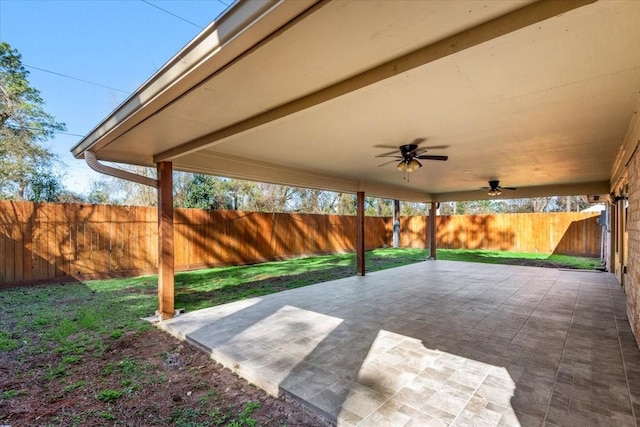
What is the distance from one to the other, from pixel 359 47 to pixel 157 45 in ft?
26.9

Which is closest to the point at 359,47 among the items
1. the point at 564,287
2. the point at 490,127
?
the point at 490,127

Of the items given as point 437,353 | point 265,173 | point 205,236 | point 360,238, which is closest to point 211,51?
Answer: point 437,353

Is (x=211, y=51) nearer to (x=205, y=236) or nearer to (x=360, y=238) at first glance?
(x=360, y=238)

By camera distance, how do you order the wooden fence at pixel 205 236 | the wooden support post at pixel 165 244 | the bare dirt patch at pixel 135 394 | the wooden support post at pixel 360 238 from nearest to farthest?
the bare dirt patch at pixel 135 394 < the wooden support post at pixel 165 244 < the wooden fence at pixel 205 236 < the wooden support post at pixel 360 238

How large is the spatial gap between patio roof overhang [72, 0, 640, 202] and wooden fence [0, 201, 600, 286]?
368 centimetres

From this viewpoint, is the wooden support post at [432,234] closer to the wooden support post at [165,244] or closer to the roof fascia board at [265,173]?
the roof fascia board at [265,173]

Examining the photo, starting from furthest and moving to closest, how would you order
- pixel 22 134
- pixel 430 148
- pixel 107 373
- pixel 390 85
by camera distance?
1. pixel 22 134
2. pixel 430 148
3. pixel 107 373
4. pixel 390 85

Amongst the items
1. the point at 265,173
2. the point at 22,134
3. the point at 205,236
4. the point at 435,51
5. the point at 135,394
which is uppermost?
the point at 22,134

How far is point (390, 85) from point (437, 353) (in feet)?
8.20

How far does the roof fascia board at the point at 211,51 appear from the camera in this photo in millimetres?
1320

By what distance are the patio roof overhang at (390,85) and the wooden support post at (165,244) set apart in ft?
0.95

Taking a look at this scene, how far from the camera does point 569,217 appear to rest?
11.9 metres

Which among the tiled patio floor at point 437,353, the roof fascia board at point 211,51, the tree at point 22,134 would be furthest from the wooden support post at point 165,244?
the tree at point 22,134

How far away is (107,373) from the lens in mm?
2600
